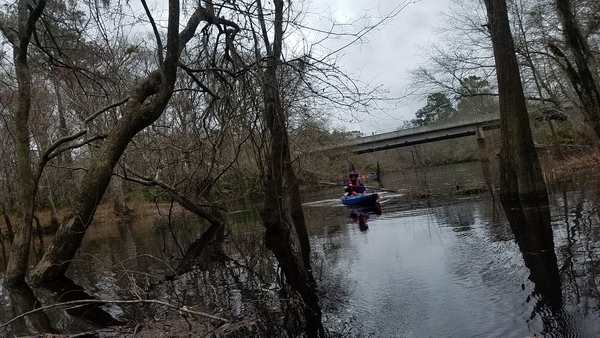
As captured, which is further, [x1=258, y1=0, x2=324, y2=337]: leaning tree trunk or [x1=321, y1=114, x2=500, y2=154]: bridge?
[x1=321, y1=114, x2=500, y2=154]: bridge

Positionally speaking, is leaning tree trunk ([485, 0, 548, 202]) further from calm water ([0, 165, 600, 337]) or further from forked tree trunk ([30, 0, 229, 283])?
forked tree trunk ([30, 0, 229, 283])

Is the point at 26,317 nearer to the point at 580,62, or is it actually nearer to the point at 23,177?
the point at 23,177

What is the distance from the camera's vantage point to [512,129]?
1169cm

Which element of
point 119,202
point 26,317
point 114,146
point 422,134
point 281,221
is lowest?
point 26,317

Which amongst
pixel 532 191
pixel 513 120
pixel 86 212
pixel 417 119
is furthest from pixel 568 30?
pixel 417 119

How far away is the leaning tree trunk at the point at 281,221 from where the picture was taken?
265 inches

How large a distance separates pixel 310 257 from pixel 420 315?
15.5ft

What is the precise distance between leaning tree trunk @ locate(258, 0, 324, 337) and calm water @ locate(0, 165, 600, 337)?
0.20 meters

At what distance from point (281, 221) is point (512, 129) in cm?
578

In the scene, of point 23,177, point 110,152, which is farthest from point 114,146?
point 23,177

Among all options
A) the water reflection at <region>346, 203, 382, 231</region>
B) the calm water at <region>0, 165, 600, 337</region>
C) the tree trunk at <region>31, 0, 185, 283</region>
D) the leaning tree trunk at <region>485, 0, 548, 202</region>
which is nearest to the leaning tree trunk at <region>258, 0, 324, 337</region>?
the calm water at <region>0, 165, 600, 337</region>

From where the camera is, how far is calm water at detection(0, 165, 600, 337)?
4.93 m

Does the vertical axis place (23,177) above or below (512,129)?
above

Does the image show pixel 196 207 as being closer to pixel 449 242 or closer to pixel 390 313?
pixel 449 242
